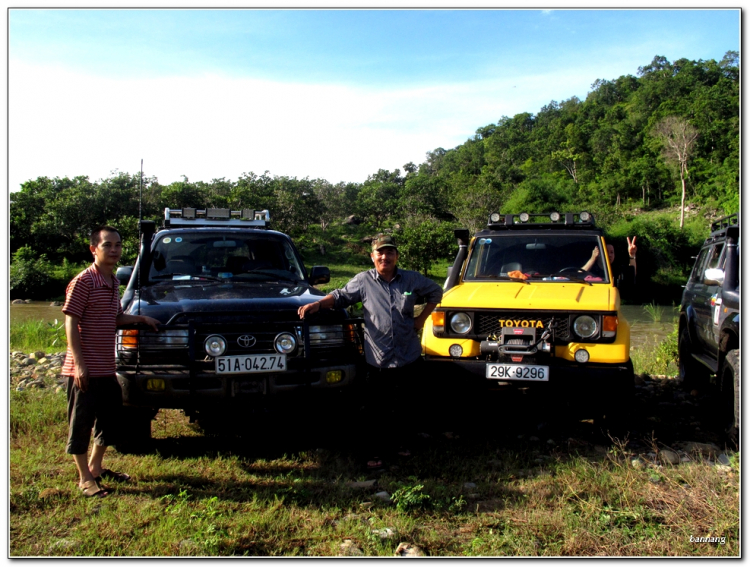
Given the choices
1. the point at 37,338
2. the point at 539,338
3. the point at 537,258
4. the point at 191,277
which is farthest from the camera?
the point at 37,338

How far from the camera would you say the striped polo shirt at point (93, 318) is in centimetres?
404

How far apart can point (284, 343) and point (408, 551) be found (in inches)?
68.8

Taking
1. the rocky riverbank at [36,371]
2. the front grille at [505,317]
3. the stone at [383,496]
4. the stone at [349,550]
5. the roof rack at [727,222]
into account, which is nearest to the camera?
the stone at [349,550]

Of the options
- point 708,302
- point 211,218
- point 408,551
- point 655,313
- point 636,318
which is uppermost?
point 211,218

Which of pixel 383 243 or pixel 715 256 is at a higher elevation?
pixel 383 243

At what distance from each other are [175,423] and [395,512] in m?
2.93

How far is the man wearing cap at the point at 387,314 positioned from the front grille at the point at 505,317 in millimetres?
708

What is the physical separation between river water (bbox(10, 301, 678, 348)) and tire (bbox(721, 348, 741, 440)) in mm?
8233

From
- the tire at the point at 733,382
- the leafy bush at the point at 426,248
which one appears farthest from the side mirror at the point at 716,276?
the leafy bush at the point at 426,248

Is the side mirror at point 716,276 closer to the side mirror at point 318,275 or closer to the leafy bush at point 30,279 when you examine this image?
the side mirror at point 318,275

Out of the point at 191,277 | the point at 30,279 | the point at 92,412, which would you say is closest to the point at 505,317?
the point at 191,277

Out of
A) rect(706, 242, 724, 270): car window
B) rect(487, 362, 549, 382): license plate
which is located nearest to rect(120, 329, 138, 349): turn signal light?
rect(487, 362, 549, 382): license plate

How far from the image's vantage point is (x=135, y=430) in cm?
491

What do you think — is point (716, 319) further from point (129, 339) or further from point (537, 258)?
point (129, 339)
